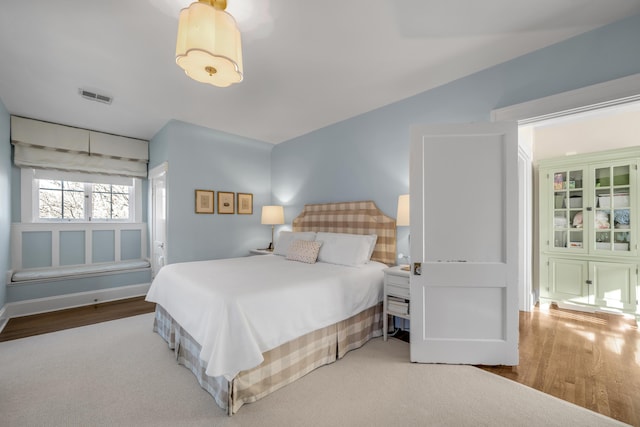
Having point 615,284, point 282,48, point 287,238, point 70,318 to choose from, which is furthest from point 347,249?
point 70,318

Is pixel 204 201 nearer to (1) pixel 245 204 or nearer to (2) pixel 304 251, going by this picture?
(1) pixel 245 204

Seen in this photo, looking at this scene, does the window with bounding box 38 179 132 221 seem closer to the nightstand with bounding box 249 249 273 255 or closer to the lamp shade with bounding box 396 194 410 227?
the nightstand with bounding box 249 249 273 255

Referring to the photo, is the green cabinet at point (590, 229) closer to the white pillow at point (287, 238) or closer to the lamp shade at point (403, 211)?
the lamp shade at point (403, 211)

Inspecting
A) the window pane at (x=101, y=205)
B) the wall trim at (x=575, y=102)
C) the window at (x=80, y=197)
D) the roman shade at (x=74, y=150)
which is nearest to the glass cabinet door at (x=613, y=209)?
the wall trim at (x=575, y=102)

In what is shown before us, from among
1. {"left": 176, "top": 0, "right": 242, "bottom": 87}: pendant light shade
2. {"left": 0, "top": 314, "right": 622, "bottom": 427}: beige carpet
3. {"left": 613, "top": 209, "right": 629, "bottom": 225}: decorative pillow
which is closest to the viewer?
{"left": 176, "top": 0, "right": 242, "bottom": 87}: pendant light shade

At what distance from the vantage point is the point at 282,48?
2.26 m

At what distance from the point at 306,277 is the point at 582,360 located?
252 cm

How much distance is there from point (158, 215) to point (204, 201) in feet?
3.28

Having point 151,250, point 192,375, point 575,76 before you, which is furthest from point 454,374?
point 151,250

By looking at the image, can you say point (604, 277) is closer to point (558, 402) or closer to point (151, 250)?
point (558, 402)

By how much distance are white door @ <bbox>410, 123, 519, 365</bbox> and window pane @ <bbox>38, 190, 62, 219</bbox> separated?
17.0 ft

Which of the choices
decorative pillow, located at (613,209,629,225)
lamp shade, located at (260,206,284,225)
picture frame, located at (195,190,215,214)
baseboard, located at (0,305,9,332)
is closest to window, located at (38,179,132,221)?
baseboard, located at (0,305,9,332)

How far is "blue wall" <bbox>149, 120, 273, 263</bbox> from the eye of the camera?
3.98m

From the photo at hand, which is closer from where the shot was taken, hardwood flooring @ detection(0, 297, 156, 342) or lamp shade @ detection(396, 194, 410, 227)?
lamp shade @ detection(396, 194, 410, 227)
